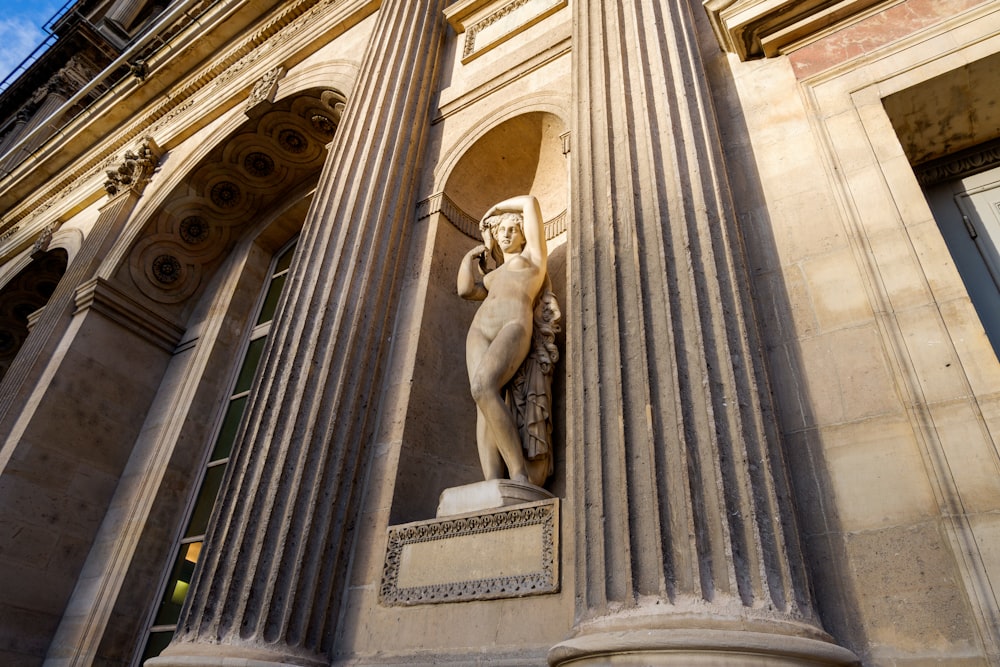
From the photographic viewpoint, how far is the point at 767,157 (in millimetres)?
4461

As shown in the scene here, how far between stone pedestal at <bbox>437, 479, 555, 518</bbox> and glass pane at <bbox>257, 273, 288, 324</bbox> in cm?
578

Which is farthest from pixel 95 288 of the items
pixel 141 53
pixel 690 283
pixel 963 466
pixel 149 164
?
pixel 963 466

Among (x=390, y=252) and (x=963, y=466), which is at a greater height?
(x=390, y=252)

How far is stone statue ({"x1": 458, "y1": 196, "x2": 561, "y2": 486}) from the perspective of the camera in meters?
4.40

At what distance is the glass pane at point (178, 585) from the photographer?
7027 millimetres

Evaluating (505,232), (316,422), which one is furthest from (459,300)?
(316,422)

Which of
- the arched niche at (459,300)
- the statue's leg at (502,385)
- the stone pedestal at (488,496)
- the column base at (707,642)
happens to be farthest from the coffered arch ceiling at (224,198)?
the column base at (707,642)

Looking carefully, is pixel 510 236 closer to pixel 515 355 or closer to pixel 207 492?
pixel 515 355

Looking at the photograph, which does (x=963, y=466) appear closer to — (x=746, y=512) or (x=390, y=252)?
(x=746, y=512)

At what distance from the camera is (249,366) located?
8773 mm

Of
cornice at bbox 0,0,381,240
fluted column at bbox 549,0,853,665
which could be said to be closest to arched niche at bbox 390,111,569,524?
fluted column at bbox 549,0,853,665

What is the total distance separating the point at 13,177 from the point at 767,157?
573 inches

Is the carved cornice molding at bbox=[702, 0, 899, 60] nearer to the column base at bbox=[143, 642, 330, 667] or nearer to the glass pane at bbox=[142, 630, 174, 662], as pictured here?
the column base at bbox=[143, 642, 330, 667]

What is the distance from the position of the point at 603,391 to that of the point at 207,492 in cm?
589
